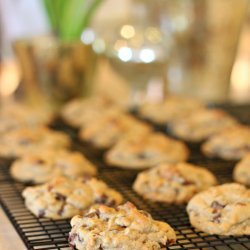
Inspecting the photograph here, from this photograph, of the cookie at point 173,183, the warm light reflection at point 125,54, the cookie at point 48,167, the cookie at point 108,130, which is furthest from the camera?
the warm light reflection at point 125,54

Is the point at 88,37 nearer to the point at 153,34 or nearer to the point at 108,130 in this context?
the point at 153,34

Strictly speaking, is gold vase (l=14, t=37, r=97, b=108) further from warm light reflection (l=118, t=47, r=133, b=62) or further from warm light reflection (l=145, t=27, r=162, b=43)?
warm light reflection (l=145, t=27, r=162, b=43)

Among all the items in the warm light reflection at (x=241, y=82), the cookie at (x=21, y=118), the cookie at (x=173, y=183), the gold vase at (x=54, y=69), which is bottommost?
the warm light reflection at (x=241, y=82)

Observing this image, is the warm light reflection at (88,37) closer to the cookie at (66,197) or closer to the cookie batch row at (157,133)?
the cookie batch row at (157,133)

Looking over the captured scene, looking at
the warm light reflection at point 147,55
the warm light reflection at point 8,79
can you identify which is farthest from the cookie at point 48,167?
the warm light reflection at point 8,79

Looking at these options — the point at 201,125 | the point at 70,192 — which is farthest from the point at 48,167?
the point at 201,125

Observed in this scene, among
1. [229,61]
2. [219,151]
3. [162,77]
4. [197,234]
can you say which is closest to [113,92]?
[162,77]
